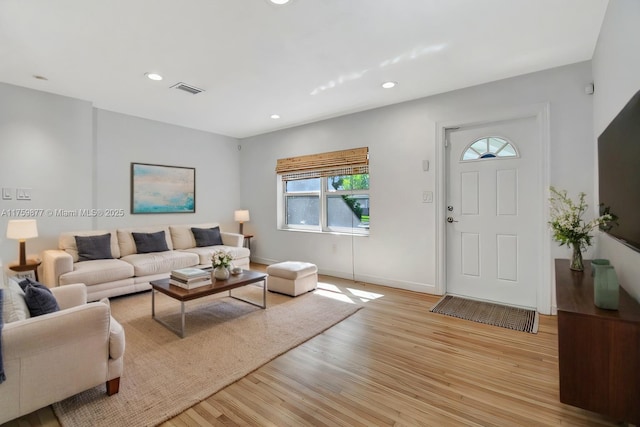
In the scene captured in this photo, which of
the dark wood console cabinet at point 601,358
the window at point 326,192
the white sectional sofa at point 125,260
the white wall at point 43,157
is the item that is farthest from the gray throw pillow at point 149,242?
the dark wood console cabinet at point 601,358

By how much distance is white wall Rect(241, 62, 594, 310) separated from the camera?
291cm

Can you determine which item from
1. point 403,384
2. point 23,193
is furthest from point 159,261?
point 403,384

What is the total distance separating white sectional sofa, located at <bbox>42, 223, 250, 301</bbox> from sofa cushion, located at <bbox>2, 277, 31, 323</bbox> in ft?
5.42

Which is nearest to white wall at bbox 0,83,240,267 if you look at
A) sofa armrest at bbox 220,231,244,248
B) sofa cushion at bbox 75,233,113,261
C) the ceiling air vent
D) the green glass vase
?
sofa cushion at bbox 75,233,113,261

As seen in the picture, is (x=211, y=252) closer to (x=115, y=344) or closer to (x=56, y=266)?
(x=56, y=266)

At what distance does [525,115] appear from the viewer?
313 centimetres

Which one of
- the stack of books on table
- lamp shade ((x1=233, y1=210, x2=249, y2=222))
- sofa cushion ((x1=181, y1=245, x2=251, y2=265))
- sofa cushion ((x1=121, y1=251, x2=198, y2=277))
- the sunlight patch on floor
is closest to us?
the stack of books on table

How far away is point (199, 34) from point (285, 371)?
2633mm

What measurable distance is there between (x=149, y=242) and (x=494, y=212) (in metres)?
4.49

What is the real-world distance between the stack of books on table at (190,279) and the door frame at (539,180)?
2644mm

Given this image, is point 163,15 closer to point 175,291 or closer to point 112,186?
point 175,291

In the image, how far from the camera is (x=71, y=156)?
3.87m

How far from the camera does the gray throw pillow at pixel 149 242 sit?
168 inches

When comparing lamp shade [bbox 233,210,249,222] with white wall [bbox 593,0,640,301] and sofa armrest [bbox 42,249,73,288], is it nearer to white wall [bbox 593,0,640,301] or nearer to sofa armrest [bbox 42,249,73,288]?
sofa armrest [bbox 42,249,73,288]
